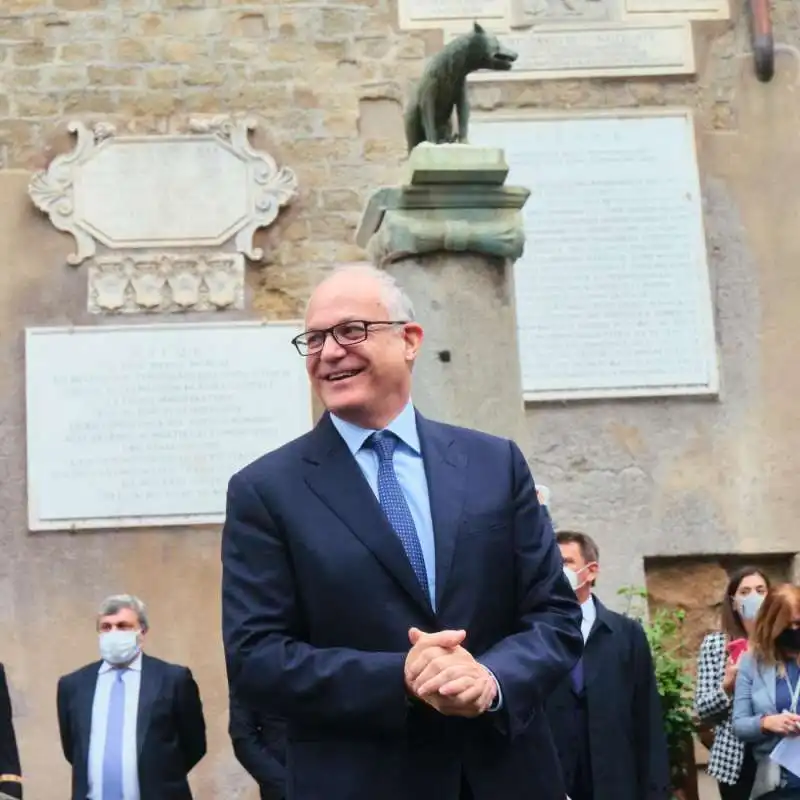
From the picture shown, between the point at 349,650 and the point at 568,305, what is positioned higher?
the point at 568,305

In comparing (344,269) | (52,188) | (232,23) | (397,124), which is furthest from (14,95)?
(344,269)

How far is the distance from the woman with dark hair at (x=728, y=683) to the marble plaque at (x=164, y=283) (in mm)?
3499

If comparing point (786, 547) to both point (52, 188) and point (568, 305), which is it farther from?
point (52, 188)

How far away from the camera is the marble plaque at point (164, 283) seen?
8188mm

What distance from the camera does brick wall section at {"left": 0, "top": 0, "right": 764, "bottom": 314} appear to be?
842 centimetres

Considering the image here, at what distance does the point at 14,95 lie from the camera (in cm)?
844

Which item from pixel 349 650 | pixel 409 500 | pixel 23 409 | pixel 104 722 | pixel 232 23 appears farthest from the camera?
pixel 232 23

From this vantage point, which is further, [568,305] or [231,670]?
[568,305]

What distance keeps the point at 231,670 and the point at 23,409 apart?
5.87 metres

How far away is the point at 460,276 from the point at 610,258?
361cm

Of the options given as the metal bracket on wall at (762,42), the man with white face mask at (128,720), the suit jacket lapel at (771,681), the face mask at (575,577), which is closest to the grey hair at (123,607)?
the man with white face mask at (128,720)

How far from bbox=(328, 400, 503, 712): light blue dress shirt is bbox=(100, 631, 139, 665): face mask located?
11.5ft

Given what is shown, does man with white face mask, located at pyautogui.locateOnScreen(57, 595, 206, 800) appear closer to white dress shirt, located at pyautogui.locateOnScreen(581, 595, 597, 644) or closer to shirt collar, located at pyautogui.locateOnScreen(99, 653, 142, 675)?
shirt collar, located at pyautogui.locateOnScreen(99, 653, 142, 675)

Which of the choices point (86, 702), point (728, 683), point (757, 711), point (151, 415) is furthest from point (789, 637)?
point (151, 415)
